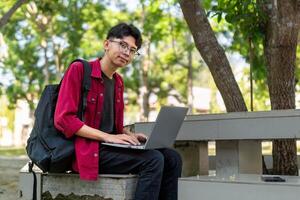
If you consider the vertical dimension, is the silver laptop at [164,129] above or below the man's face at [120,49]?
below

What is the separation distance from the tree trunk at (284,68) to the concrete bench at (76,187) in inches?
89.1

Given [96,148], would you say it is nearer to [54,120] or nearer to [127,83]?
[54,120]

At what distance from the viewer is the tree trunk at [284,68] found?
16.7 feet

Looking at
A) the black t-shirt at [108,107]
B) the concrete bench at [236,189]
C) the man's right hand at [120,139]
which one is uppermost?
the black t-shirt at [108,107]

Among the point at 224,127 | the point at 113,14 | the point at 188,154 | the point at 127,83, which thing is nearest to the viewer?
the point at 224,127

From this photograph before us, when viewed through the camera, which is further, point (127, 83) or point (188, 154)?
point (127, 83)

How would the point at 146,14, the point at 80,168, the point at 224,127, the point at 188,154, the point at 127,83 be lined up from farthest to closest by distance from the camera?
1. the point at 127,83
2. the point at 146,14
3. the point at 188,154
4. the point at 224,127
5. the point at 80,168

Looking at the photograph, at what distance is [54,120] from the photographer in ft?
11.3

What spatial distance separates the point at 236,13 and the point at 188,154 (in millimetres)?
1692

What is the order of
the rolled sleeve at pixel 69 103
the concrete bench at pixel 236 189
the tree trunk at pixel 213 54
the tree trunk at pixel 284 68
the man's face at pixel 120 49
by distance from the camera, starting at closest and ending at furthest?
the concrete bench at pixel 236 189, the rolled sleeve at pixel 69 103, the man's face at pixel 120 49, the tree trunk at pixel 284 68, the tree trunk at pixel 213 54

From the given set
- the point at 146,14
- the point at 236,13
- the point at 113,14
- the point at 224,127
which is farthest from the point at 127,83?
the point at 224,127

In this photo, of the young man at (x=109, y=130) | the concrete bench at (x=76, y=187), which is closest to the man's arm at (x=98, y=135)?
the young man at (x=109, y=130)

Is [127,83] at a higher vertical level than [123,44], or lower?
higher

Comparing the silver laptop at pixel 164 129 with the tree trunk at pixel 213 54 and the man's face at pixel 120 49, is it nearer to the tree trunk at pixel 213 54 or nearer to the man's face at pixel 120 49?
the man's face at pixel 120 49
